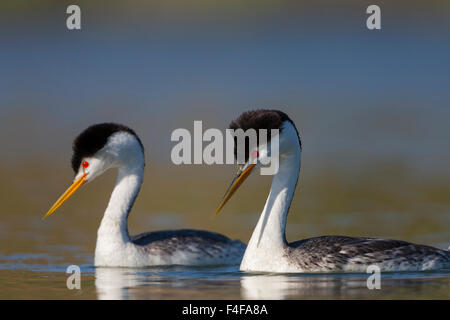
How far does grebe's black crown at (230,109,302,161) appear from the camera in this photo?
14383 millimetres

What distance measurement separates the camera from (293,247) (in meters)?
15.4

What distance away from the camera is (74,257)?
1784 centimetres

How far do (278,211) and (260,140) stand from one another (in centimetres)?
116

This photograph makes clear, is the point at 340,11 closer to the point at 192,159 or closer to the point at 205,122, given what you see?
the point at 205,122

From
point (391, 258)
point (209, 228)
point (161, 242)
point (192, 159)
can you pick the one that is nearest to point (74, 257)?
point (161, 242)

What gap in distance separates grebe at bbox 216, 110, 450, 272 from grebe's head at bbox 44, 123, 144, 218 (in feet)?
8.65

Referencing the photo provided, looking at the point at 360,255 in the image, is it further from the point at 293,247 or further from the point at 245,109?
the point at 245,109

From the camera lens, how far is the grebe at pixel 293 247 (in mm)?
Answer: 14992

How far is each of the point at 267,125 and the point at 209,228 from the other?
6158 millimetres

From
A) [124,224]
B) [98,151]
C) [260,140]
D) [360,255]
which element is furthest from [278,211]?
[98,151]

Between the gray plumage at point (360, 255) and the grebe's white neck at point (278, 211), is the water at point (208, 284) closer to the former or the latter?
the gray plumage at point (360, 255)

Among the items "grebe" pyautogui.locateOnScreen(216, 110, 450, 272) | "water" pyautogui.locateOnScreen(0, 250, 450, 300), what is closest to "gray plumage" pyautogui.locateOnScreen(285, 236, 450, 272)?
"grebe" pyautogui.locateOnScreen(216, 110, 450, 272)

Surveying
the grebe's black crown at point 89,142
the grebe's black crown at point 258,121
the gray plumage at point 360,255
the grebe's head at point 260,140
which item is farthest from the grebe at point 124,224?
the grebe's black crown at point 258,121

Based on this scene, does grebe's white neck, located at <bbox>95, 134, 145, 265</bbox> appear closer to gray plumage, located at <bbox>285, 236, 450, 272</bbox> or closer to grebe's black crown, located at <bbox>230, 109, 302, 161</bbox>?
grebe's black crown, located at <bbox>230, 109, 302, 161</bbox>
